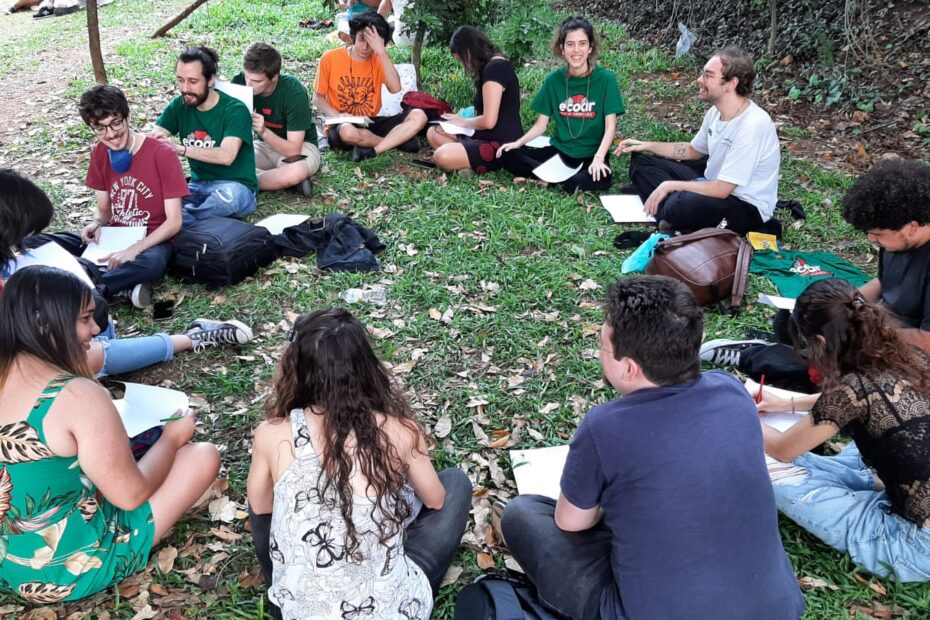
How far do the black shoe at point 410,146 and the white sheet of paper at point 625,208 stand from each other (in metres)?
2.05

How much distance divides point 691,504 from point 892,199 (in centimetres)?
236

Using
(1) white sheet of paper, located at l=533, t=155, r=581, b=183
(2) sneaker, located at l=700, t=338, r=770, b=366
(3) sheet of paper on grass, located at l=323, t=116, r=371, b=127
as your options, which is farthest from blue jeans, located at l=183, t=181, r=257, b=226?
(2) sneaker, located at l=700, t=338, r=770, b=366

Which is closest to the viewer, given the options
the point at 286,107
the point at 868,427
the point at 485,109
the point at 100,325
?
the point at 868,427

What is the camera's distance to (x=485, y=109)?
6.45 meters

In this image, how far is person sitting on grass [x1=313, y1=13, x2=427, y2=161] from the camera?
22.3 ft

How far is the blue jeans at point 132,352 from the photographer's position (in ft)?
12.8

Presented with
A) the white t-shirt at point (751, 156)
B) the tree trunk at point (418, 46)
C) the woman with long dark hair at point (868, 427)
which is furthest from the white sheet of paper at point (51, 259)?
the tree trunk at point (418, 46)

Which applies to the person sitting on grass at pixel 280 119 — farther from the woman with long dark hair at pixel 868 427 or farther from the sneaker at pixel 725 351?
the woman with long dark hair at pixel 868 427

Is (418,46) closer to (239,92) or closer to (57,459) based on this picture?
(239,92)

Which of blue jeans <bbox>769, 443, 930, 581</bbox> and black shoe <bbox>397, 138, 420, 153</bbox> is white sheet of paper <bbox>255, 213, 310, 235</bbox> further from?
blue jeans <bbox>769, 443, 930, 581</bbox>

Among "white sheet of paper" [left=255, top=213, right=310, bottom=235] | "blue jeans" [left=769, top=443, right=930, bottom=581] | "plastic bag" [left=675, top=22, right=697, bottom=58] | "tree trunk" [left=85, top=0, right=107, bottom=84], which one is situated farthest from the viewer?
"plastic bag" [left=675, top=22, right=697, bottom=58]

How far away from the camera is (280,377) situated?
2.34 meters

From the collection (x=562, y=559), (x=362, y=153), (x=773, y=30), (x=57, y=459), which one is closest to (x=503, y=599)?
(x=562, y=559)

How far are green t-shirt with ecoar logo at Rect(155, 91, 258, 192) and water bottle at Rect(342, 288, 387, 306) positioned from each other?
5.33ft
